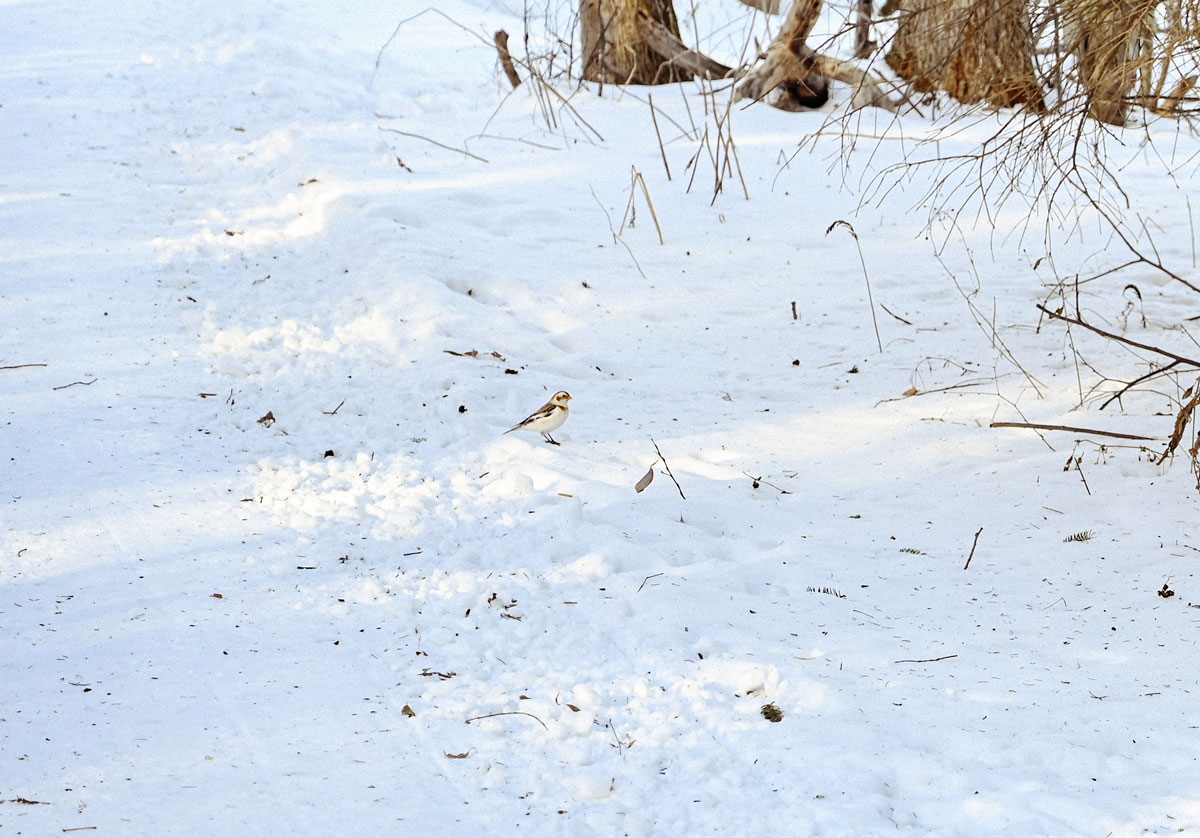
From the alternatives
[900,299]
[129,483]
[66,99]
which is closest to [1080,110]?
[900,299]

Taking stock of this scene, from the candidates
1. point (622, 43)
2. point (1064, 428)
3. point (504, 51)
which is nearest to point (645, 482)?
point (1064, 428)

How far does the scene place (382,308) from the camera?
5.32 metres

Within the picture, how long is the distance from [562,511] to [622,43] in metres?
7.19

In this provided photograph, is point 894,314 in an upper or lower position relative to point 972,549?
upper

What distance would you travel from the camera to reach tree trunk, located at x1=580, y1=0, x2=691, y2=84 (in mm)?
9602

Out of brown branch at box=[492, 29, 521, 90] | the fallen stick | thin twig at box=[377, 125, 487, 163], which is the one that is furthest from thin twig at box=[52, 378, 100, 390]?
brown branch at box=[492, 29, 521, 90]

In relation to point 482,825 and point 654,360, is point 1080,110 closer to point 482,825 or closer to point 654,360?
point 654,360

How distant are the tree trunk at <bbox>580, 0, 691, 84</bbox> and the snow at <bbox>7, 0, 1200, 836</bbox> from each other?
7.55 feet

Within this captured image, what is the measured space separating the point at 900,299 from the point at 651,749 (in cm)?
410

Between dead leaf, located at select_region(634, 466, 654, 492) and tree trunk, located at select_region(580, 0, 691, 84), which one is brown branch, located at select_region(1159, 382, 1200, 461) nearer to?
dead leaf, located at select_region(634, 466, 654, 492)

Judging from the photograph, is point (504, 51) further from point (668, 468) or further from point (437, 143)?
point (668, 468)

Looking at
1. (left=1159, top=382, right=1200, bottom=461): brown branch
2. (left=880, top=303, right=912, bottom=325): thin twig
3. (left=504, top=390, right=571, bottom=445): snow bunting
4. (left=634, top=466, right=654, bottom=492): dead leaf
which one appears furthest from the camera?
(left=880, top=303, right=912, bottom=325): thin twig

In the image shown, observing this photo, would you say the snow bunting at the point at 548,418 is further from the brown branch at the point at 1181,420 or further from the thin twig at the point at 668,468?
the brown branch at the point at 1181,420

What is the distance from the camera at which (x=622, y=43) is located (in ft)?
32.1
